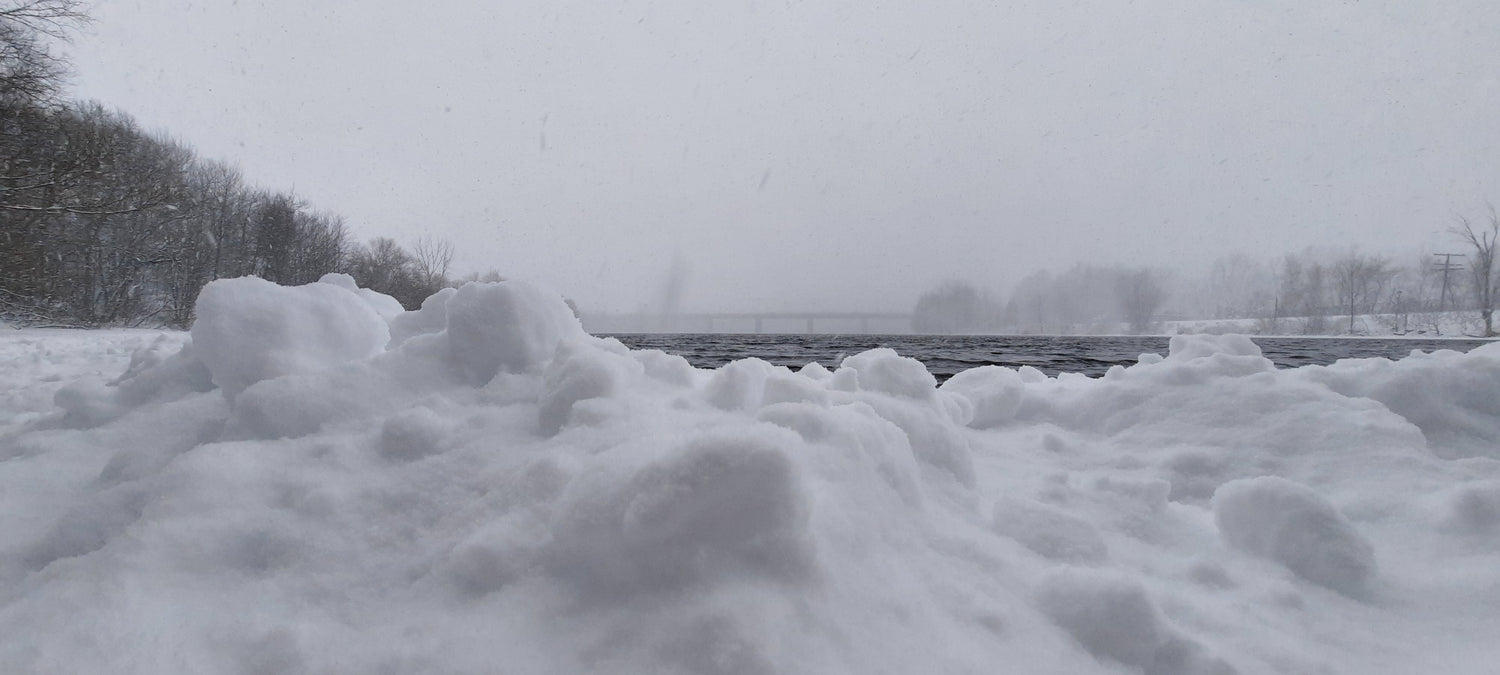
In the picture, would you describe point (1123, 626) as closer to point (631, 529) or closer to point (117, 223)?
point (631, 529)

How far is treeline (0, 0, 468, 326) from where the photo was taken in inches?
391

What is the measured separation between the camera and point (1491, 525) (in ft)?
5.90

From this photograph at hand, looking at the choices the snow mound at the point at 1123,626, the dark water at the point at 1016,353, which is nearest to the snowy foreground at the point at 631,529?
the snow mound at the point at 1123,626

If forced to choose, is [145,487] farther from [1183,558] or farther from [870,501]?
[1183,558]

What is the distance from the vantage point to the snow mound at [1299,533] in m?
→ 1.60

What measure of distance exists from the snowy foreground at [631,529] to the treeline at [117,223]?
1228cm

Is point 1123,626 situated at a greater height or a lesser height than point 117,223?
lesser

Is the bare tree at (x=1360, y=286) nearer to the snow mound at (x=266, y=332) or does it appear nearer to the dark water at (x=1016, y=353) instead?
the dark water at (x=1016, y=353)

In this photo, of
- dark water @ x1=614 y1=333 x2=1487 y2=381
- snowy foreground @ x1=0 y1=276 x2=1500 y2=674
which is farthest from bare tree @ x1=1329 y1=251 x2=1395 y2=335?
snowy foreground @ x1=0 y1=276 x2=1500 y2=674

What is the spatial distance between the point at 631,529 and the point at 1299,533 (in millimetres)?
1910

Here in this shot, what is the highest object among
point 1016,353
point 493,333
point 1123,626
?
point 493,333

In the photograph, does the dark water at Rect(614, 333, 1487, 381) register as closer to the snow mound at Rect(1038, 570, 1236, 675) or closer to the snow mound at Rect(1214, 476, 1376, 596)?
the snow mound at Rect(1214, 476, 1376, 596)

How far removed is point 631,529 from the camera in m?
1.20

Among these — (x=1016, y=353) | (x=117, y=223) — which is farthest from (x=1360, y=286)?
(x=117, y=223)
